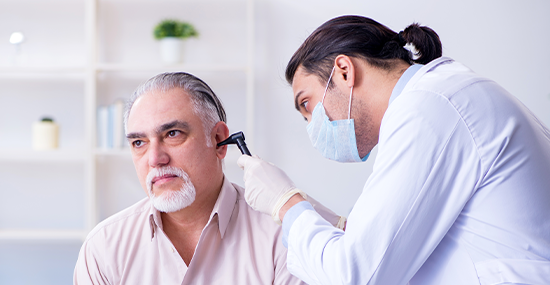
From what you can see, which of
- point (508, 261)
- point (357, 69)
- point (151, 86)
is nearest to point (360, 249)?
point (508, 261)

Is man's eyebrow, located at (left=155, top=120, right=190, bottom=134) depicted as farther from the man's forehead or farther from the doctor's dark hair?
the doctor's dark hair

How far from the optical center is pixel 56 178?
2811mm

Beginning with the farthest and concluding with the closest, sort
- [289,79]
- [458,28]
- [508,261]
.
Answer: [458,28]
[289,79]
[508,261]

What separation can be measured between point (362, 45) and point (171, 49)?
169cm

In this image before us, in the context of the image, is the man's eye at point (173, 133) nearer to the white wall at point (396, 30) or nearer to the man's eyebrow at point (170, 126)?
the man's eyebrow at point (170, 126)

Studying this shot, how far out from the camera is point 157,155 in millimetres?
1244

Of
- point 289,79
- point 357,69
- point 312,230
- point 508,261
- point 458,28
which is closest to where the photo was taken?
point 508,261

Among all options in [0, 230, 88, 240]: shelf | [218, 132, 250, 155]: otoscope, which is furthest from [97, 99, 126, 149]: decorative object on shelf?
[218, 132, 250, 155]: otoscope

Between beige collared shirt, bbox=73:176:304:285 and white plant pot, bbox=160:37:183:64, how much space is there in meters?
1.39

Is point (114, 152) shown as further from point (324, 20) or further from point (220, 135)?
point (324, 20)

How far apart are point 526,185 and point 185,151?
87 centimetres

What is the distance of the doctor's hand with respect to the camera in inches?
41.4

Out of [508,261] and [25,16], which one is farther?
[25,16]

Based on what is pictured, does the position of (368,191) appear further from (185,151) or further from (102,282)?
(102,282)
